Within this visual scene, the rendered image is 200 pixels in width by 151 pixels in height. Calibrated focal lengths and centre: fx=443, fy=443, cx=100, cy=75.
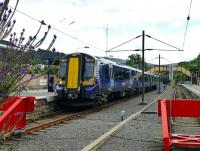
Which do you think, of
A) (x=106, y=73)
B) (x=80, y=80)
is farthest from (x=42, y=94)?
(x=80, y=80)

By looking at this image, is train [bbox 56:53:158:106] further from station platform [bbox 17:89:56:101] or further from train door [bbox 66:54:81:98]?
station platform [bbox 17:89:56:101]

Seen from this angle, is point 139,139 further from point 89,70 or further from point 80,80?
point 89,70

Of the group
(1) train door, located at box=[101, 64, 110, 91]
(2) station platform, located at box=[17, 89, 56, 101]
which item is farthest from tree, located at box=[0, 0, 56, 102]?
(1) train door, located at box=[101, 64, 110, 91]

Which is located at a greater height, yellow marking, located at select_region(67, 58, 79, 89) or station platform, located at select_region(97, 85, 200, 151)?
yellow marking, located at select_region(67, 58, 79, 89)

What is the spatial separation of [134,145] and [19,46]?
7.31m

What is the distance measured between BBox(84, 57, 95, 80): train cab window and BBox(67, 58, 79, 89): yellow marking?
1.59ft

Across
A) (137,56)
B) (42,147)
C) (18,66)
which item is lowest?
(42,147)

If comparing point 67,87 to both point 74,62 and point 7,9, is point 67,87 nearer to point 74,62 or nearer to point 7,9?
point 74,62

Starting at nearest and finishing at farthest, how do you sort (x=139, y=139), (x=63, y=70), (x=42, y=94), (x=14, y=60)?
1. (x=14, y=60)
2. (x=139, y=139)
3. (x=63, y=70)
4. (x=42, y=94)

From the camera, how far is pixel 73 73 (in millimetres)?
23078

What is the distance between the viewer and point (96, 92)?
917 inches

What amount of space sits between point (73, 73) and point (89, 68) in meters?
0.89

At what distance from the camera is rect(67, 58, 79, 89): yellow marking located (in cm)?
2288

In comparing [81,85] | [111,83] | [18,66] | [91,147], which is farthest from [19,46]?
[111,83]
